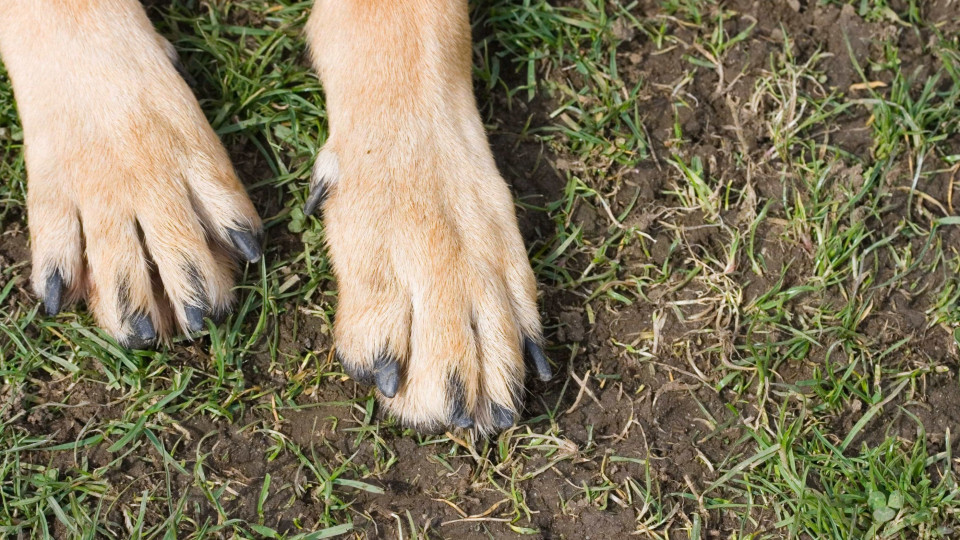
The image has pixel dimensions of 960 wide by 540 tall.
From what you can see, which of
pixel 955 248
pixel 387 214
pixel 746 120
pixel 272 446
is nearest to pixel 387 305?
pixel 387 214

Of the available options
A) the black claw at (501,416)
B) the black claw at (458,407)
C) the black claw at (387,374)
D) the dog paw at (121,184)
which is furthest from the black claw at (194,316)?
the black claw at (501,416)

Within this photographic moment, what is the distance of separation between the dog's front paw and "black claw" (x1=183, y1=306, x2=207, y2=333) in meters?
0.39

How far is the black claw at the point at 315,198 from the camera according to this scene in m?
2.91

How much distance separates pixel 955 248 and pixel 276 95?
2.39 meters

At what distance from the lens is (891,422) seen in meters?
2.97

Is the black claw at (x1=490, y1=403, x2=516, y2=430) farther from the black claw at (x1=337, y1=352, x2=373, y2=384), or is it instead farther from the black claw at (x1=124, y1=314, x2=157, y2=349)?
the black claw at (x1=124, y1=314, x2=157, y2=349)

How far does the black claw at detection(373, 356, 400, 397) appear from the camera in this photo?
106 inches

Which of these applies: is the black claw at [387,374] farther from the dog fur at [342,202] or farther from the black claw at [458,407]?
the black claw at [458,407]

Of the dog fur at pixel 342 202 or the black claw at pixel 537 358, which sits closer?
the dog fur at pixel 342 202

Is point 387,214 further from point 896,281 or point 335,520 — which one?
point 896,281

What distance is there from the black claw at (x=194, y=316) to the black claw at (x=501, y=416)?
0.88 meters

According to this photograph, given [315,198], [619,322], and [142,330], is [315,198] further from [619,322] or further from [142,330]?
[619,322]

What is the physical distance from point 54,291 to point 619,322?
68.2 inches

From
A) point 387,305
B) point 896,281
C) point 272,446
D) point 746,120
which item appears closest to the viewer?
point 387,305
